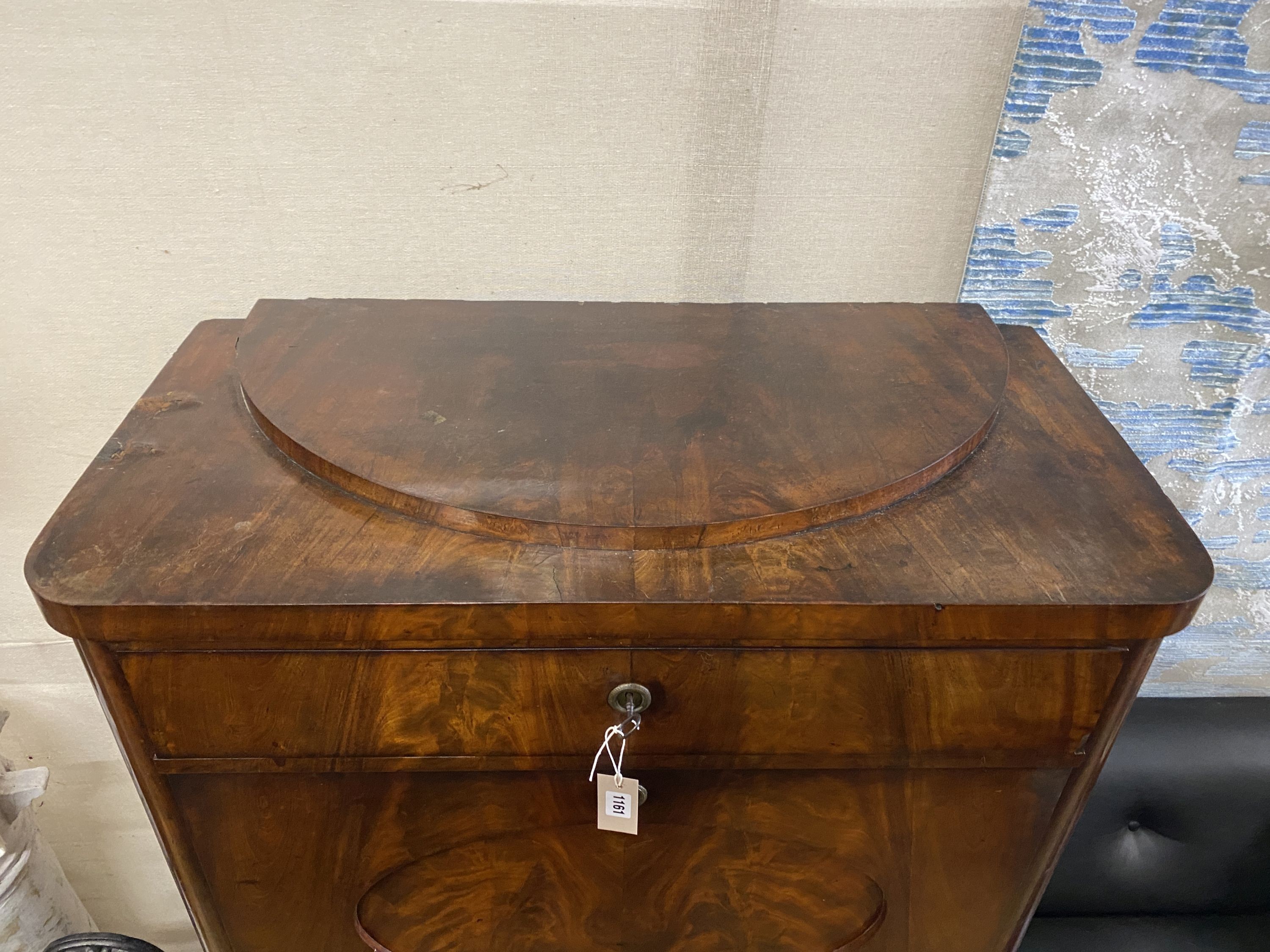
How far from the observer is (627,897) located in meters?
0.70

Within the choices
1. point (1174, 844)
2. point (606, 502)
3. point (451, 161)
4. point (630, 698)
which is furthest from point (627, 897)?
point (1174, 844)

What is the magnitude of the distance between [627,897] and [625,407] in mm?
367

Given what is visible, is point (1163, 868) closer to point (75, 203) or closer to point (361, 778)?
point (361, 778)

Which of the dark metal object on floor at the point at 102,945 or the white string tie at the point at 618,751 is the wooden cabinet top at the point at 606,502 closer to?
the white string tie at the point at 618,751

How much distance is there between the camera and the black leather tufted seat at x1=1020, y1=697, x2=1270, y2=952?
111 cm

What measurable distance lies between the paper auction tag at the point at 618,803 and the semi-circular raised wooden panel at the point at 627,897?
0.05 metres

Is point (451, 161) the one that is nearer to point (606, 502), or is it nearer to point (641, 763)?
point (606, 502)

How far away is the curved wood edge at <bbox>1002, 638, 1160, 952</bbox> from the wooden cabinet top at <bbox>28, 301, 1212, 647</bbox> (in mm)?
36

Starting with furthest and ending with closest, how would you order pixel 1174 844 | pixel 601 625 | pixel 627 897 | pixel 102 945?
pixel 1174 844, pixel 102 945, pixel 627 897, pixel 601 625

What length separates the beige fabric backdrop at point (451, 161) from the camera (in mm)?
892

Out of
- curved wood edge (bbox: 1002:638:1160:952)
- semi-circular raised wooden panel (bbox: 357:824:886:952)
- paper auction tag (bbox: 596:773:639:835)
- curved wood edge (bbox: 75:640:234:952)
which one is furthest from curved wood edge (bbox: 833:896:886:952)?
curved wood edge (bbox: 75:640:234:952)

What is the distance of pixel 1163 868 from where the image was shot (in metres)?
1.15

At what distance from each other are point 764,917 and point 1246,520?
0.83 meters

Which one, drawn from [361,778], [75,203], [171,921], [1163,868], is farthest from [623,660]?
[171,921]
